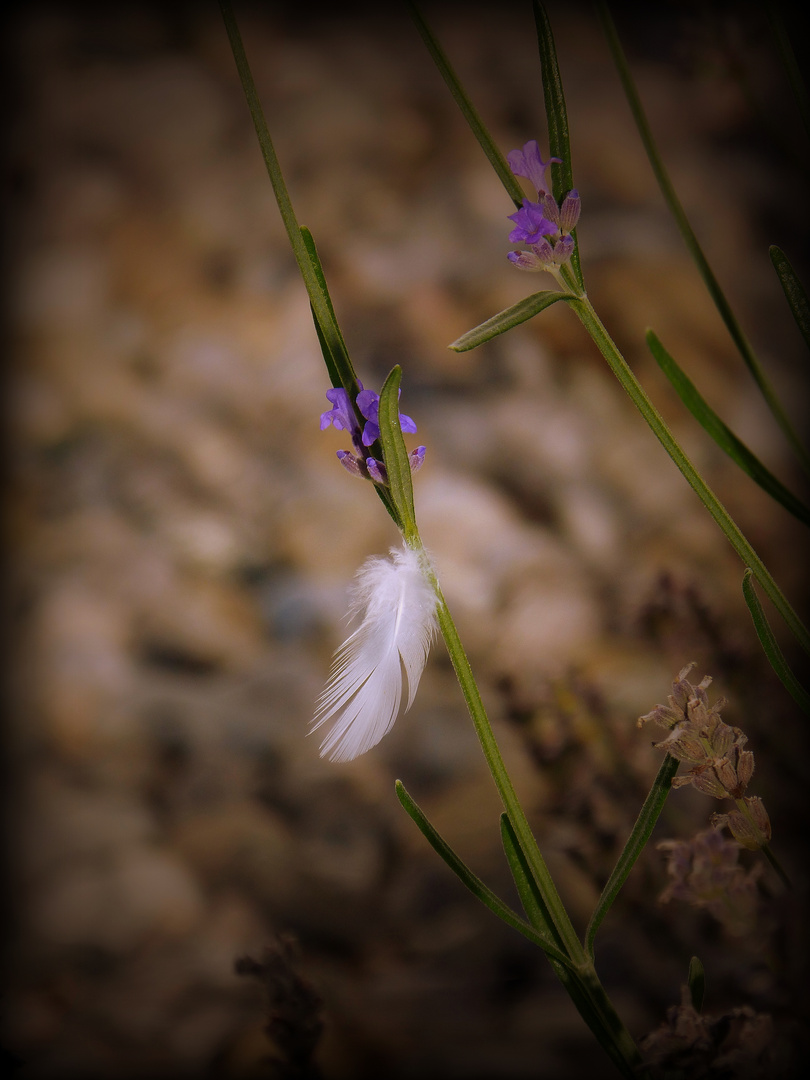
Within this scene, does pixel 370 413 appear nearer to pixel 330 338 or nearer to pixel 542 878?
pixel 330 338

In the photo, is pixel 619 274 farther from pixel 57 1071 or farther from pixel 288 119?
pixel 57 1071

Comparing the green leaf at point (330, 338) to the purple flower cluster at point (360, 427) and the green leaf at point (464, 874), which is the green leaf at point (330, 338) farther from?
the green leaf at point (464, 874)

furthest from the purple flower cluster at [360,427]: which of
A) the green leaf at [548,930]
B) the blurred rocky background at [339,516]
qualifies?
the blurred rocky background at [339,516]

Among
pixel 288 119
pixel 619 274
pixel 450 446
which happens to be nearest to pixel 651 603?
pixel 450 446

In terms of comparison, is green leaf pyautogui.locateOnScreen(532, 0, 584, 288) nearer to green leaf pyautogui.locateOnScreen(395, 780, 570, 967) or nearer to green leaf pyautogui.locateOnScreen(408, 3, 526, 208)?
green leaf pyautogui.locateOnScreen(408, 3, 526, 208)

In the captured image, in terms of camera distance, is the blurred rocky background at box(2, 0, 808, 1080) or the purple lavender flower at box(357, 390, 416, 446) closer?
the purple lavender flower at box(357, 390, 416, 446)

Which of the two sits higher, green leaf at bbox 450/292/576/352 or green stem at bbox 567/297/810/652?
green leaf at bbox 450/292/576/352

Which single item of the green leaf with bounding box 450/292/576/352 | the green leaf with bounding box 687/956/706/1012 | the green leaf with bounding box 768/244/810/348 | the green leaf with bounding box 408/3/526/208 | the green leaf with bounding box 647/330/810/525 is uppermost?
the green leaf with bounding box 408/3/526/208

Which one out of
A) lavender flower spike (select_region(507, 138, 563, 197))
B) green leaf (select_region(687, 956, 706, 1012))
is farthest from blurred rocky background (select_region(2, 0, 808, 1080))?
lavender flower spike (select_region(507, 138, 563, 197))

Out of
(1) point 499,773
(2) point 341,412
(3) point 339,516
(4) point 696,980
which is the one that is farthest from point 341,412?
(3) point 339,516
